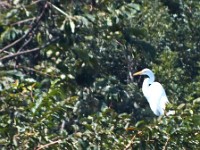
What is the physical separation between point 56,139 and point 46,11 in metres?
2.41

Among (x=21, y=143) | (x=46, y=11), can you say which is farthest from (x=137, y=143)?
(x=46, y=11)

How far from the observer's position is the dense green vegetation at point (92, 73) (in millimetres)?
6504

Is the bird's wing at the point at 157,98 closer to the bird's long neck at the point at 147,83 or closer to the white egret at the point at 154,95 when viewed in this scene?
the white egret at the point at 154,95

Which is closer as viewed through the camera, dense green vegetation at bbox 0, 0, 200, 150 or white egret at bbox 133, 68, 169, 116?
dense green vegetation at bbox 0, 0, 200, 150

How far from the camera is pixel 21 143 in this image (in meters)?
6.59

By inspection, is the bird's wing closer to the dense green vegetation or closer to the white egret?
the white egret

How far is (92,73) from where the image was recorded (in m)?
10.1

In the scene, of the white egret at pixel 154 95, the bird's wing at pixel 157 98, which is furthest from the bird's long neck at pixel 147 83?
the bird's wing at pixel 157 98

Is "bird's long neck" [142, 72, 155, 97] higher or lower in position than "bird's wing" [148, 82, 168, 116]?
higher

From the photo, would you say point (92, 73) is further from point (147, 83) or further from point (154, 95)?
point (147, 83)

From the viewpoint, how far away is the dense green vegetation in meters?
6.50

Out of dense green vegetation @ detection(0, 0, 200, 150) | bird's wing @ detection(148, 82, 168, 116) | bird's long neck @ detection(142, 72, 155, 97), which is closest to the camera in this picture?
dense green vegetation @ detection(0, 0, 200, 150)

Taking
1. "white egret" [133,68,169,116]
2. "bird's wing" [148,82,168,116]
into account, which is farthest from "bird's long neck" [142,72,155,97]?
"bird's wing" [148,82,168,116]

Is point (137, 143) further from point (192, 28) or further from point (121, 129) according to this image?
point (192, 28)
